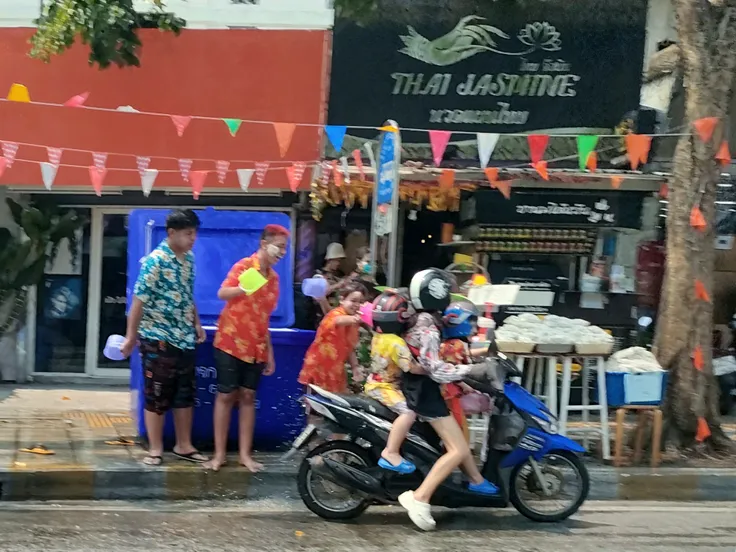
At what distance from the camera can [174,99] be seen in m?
9.70

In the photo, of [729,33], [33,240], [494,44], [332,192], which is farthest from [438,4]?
[33,240]

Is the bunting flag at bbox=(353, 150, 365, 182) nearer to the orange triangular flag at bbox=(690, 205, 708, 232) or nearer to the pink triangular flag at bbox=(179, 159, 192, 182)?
the pink triangular flag at bbox=(179, 159, 192, 182)

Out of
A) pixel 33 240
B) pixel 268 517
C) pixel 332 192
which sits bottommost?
pixel 268 517

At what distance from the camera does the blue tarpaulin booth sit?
683cm

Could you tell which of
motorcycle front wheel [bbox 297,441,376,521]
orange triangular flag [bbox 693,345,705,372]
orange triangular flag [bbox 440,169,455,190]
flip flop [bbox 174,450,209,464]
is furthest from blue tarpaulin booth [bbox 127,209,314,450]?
orange triangular flag [bbox 693,345,705,372]

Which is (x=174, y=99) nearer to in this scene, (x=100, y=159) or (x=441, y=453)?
(x=100, y=159)

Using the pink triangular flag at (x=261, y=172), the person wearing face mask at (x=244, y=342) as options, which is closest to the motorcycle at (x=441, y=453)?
the person wearing face mask at (x=244, y=342)

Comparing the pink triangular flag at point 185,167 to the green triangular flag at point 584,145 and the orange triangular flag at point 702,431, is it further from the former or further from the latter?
the orange triangular flag at point 702,431

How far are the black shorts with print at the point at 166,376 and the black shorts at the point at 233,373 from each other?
23 centimetres

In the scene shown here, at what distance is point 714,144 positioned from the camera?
725cm

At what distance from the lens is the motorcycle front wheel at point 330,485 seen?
5508 mm

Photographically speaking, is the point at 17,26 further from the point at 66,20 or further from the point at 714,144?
the point at 714,144

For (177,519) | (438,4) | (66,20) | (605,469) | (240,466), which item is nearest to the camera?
(177,519)

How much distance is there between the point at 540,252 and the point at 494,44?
7.88ft
